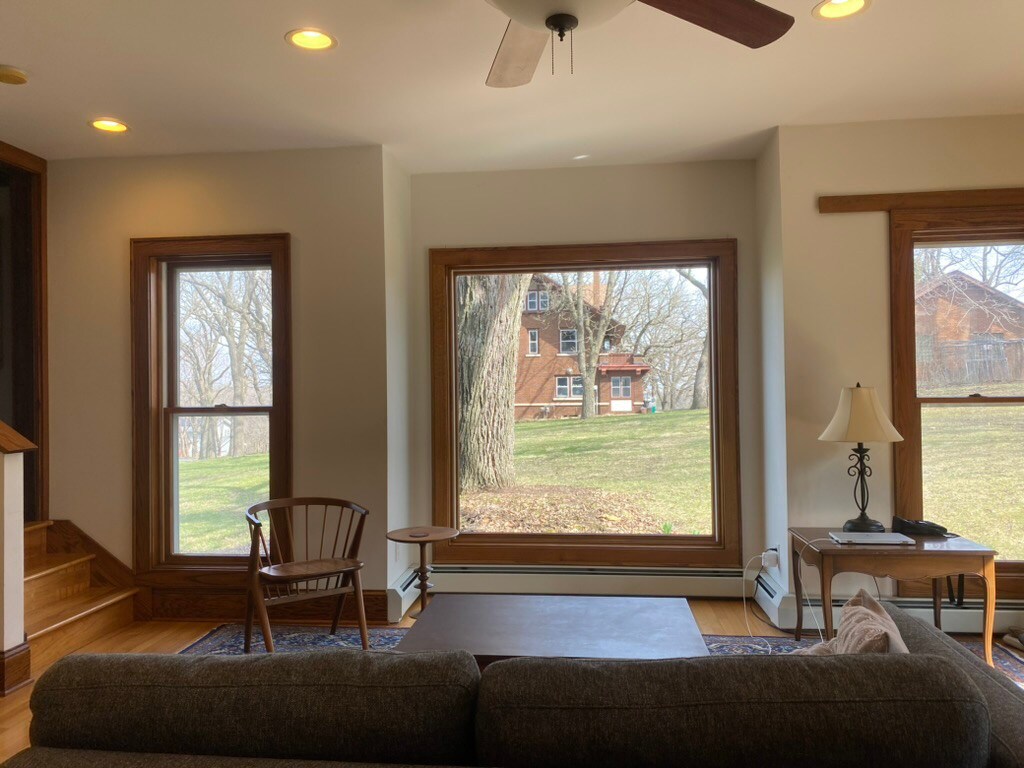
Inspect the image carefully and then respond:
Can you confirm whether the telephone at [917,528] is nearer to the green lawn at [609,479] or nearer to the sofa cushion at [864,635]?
the green lawn at [609,479]

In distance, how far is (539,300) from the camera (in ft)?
15.3

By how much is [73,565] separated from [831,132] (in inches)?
188

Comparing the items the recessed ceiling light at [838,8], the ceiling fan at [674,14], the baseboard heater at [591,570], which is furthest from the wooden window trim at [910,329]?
the ceiling fan at [674,14]

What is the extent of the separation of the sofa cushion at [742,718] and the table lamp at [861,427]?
8.11ft

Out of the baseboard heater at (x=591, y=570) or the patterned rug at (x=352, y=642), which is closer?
the patterned rug at (x=352, y=642)

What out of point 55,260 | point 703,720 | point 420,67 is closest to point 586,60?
point 420,67

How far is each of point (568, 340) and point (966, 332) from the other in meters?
2.20

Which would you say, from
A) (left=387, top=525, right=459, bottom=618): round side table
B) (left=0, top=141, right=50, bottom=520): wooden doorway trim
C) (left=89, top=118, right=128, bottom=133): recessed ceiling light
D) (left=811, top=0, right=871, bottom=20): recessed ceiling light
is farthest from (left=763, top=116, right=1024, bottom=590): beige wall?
(left=0, top=141, right=50, bottom=520): wooden doorway trim

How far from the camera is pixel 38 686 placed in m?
1.16

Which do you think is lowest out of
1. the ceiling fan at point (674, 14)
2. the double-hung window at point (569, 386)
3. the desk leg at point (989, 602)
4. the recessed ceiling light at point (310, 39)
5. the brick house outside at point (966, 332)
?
the desk leg at point (989, 602)

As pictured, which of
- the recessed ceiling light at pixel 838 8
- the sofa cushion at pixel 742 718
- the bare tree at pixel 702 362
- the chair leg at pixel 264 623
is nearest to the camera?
the sofa cushion at pixel 742 718

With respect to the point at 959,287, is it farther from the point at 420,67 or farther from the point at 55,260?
the point at 55,260

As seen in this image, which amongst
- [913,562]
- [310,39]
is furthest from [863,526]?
[310,39]

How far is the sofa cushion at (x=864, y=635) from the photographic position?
4.29 feet
